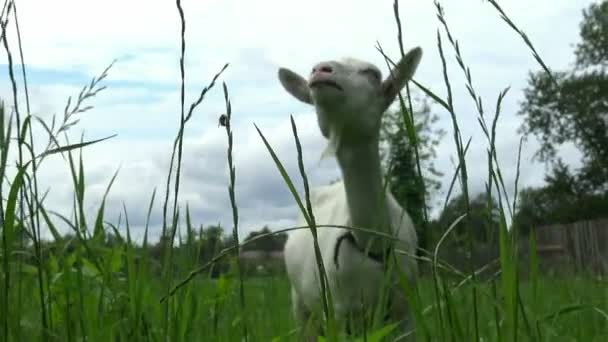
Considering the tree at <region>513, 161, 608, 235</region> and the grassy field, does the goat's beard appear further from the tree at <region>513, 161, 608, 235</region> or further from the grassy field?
the tree at <region>513, 161, 608, 235</region>

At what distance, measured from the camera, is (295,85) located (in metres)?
4.42

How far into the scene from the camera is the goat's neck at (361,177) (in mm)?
3902

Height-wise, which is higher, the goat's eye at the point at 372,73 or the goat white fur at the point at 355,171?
the goat's eye at the point at 372,73

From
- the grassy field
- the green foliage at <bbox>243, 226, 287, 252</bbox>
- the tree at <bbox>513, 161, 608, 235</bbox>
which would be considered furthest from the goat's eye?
the tree at <bbox>513, 161, 608, 235</bbox>

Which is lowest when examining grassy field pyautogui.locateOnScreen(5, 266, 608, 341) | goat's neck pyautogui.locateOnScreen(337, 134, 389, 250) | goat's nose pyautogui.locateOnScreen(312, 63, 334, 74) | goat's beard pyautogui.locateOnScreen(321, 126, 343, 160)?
grassy field pyautogui.locateOnScreen(5, 266, 608, 341)

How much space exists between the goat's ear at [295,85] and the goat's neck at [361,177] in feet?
1.82

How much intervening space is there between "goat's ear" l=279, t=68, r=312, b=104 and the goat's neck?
553 millimetres

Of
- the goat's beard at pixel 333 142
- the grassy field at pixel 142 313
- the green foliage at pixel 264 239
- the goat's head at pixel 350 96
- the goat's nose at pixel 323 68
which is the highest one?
the goat's nose at pixel 323 68

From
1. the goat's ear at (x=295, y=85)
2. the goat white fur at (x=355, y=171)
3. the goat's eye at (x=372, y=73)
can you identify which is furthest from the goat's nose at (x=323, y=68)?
the goat's ear at (x=295, y=85)

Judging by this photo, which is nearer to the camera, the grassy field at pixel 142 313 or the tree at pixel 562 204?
the grassy field at pixel 142 313

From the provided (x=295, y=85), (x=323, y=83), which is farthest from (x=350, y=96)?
(x=295, y=85)

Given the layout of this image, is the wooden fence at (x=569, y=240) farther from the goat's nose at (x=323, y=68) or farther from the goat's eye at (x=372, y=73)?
the goat's nose at (x=323, y=68)

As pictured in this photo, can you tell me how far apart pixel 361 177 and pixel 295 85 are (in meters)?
0.74

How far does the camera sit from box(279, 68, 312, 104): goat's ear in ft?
14.4
